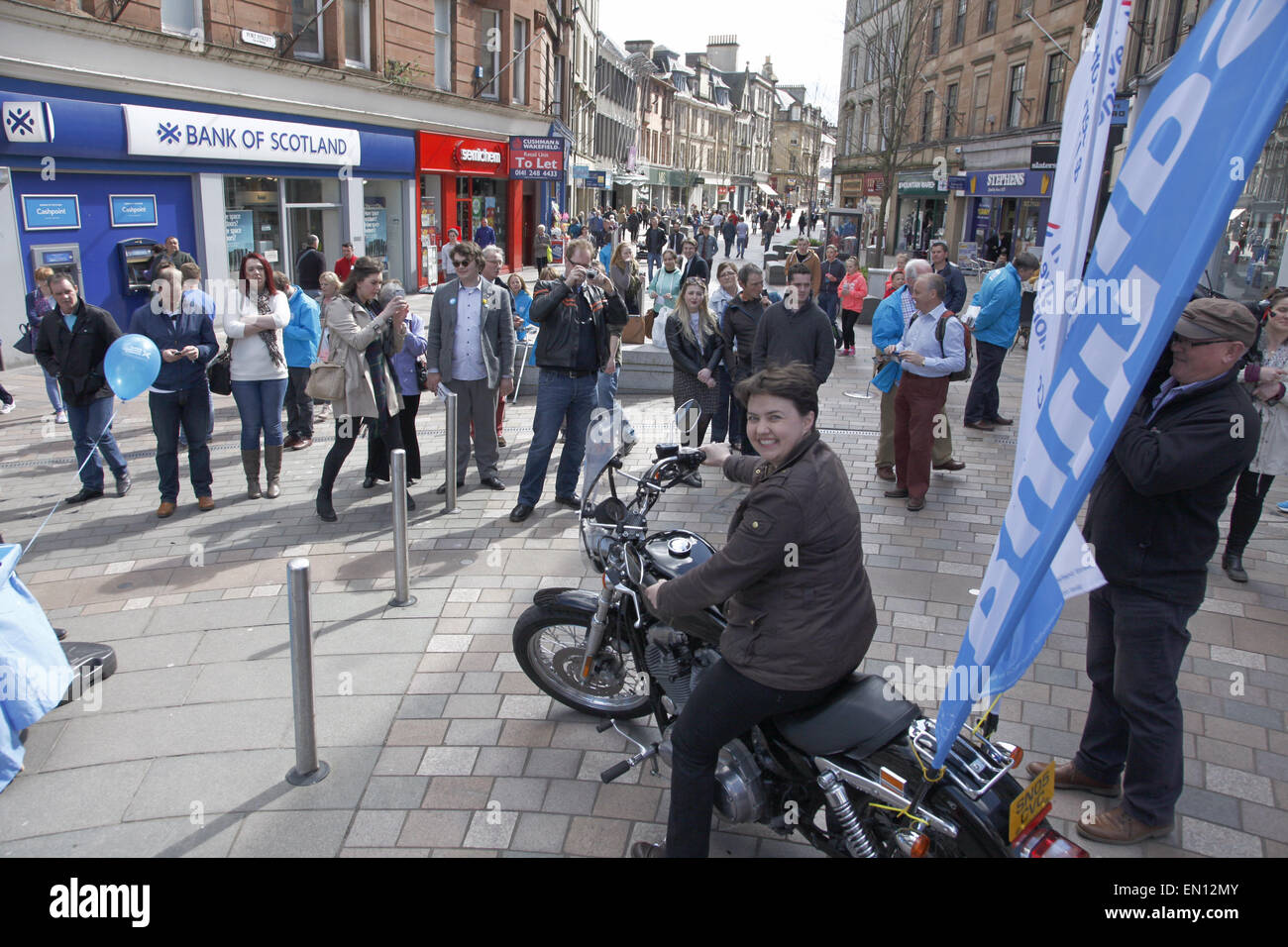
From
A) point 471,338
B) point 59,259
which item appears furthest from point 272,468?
point 59,259

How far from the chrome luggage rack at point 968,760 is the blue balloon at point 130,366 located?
18.3 feet

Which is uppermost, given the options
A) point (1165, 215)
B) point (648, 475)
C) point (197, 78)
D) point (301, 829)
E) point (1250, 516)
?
point (197, 78)

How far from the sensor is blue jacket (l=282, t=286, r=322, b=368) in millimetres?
8531

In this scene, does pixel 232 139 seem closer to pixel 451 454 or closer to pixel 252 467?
pixel 252 467

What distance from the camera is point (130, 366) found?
19.9 ft

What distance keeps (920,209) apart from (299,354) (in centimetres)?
3673

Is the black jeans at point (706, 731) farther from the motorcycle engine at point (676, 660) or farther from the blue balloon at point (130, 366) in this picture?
the blue balloon at point (130, 366)

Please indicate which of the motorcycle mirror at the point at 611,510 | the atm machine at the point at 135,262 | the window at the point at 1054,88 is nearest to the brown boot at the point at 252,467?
the motorcycle mirror at the point at 611,510

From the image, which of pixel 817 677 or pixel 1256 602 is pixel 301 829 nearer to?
pixel 817 677

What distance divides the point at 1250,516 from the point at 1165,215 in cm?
473

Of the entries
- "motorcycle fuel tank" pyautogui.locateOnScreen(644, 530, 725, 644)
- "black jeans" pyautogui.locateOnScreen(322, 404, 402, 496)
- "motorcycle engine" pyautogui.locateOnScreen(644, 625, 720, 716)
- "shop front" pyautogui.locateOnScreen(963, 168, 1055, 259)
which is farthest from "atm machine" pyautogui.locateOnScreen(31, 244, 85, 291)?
"shop front" pyautogui.locateOnScreen(963, 168, 1055, 259)

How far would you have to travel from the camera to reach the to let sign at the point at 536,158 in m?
23.7

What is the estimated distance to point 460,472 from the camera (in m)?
7.83

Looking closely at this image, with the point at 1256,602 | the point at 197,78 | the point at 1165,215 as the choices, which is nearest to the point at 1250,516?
the point at 1256,602
